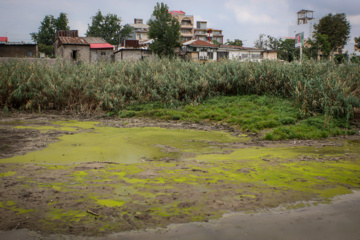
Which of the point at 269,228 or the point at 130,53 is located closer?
the point at 269,228

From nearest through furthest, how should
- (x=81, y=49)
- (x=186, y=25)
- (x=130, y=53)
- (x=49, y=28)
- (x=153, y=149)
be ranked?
(x=153, y=149), (x=81, y=49), (x=130, y=53), (x=49, y=28), (x=186, y=25)

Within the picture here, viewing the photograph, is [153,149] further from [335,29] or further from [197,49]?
[335,29]

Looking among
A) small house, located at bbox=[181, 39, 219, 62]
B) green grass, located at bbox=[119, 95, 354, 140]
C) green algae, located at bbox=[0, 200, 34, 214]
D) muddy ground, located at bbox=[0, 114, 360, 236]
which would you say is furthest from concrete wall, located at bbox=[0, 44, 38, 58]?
green algae, located at bbox=[0, 200, 34, 214]

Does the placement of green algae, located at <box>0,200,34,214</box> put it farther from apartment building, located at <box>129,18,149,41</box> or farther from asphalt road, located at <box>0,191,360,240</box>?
apartment building, located at <box>129,18,149,41</box>

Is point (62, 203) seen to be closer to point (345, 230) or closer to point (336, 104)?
point (345, 230)

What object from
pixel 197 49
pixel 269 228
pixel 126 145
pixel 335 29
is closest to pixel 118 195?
pixel 269 228

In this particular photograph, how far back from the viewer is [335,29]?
155 feet

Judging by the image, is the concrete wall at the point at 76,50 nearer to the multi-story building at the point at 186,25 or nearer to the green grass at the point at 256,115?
the green grass at the point at 256,115

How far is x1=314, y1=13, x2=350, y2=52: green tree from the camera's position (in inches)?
1853

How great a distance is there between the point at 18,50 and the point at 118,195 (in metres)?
37.6

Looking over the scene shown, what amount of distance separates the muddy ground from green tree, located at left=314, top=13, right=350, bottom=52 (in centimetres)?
4855

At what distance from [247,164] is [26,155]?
3.93 meters

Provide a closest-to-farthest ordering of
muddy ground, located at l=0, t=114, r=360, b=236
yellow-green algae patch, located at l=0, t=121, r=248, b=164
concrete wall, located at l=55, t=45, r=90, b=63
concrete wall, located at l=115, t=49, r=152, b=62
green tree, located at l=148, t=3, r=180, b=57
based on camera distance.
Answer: muddy ground, located at l=0, t=114, r=360, b=236, yellow-green algae patch, located at l=0, t=121, r=248, b=164, concrete wall, located at l=55, t=45, r=90, b=63, concrete wall, located at l=115, t=49, r=152, b=62, green tree, located at l=148, t=3, r=180, b=57

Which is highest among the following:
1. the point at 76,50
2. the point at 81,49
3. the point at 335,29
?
the point at 335,29
